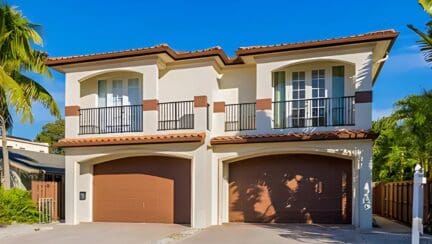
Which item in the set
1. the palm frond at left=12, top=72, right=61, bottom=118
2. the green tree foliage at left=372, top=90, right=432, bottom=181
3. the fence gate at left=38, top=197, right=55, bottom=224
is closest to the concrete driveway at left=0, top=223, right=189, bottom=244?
the fence gate at left=38, top=197, right=55, bottom=224

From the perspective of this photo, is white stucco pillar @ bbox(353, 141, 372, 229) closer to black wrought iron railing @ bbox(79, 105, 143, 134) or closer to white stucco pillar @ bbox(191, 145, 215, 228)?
white stucco pillar @ bbox(191, 145, 215, 228)

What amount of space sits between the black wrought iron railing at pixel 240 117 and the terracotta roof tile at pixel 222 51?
1.76 m

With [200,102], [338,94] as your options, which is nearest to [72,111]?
[200,102]

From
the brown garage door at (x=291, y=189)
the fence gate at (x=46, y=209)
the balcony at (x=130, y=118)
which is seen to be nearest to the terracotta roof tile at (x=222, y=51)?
the balcony at (x=130, y=118)

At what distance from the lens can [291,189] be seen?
1792cm

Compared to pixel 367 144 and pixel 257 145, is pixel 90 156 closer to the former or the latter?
pixel 257 145

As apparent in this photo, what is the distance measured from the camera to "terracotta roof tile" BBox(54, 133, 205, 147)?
17531mm

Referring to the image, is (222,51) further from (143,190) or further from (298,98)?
(143,190)

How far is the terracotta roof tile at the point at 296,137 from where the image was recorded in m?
16.1

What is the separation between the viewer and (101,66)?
754 inches

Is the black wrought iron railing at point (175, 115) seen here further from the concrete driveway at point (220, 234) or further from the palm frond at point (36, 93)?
the palm frond at point (36, 93)

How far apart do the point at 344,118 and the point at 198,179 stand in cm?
567

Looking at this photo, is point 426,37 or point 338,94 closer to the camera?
point 426,37

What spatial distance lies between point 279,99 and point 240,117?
5.47 ft
